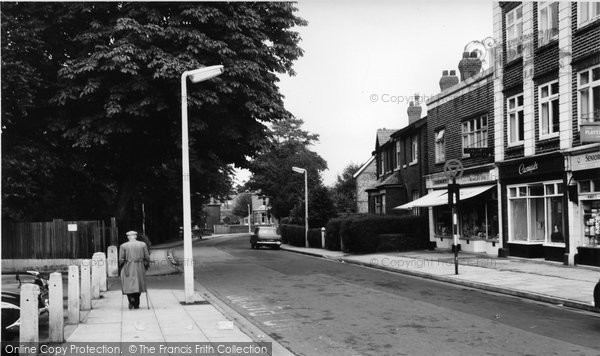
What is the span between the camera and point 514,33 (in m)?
23.9

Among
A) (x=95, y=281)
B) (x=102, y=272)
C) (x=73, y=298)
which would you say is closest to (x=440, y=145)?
(x=102, y=272)

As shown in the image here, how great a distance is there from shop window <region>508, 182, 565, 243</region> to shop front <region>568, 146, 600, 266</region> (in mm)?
950

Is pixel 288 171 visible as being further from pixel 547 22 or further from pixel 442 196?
pixel 547 22

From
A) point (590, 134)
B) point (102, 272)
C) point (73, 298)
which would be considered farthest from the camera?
point (102, 272)

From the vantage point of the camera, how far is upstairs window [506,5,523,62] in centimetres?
2338

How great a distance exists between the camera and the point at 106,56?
60.8 feet

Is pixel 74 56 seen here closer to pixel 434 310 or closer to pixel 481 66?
pixel 434 310

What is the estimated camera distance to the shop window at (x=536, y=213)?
69.3 ft

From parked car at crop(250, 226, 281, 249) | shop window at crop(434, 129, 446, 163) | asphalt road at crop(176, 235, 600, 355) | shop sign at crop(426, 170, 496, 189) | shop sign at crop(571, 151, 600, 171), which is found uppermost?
shop window at crop(434, 129, 446, 163)

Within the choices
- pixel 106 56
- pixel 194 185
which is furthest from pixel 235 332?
pixel 194 185

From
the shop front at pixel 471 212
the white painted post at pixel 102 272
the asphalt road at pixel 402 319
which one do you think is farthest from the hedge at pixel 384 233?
the white painted post at pixel 102 272

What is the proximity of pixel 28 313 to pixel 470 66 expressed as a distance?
25.9 meters

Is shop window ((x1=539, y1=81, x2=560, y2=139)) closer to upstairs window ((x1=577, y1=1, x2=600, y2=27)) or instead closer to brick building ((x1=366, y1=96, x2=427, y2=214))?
upstairs window ((x1=577, y1=1, x2=600, y2=27))

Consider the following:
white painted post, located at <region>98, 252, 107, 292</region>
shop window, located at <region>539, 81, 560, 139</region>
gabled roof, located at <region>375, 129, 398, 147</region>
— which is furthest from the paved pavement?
gabled roof, located at <region>375, 129, 398, 147</region>
